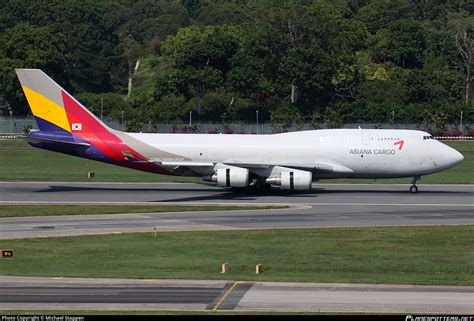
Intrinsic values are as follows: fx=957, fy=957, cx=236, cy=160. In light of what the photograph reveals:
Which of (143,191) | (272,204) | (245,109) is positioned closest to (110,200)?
(143,191)

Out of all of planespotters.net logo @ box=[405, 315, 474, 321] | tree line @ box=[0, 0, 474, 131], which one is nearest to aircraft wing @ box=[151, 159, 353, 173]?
planespotters.net logo @ box=[405, 315, 474, 321]

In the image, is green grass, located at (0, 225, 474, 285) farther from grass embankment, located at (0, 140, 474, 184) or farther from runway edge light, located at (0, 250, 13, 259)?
grass embankment, located at (0, 140, 474, 184)

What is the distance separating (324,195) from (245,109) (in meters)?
90.8

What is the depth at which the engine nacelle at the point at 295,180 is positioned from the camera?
62.2 m

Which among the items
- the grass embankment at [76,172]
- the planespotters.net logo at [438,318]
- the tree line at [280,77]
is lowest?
the planespotters.net logo at [438,318]

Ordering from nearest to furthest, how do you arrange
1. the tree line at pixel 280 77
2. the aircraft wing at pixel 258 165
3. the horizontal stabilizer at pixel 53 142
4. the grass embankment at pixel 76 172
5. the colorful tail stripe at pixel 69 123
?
the aircraft wing at pixel 258 165 < the horizontal stabilizer at pixel 53 142 < the colorful tail stripe at pixel 69 123 < the grass embankment at pixel 76 172 < the tree line at pixel 280 77

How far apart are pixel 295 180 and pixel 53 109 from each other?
17110 millimetres

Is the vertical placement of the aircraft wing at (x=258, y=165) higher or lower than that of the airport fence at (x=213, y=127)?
lower

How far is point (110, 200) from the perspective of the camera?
60.3 meters

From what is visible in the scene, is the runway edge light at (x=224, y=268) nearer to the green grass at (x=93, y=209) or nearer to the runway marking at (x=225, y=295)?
the runway marking at (x=225, y=295)

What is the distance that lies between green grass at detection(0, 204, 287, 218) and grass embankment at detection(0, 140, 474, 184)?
17.1 m

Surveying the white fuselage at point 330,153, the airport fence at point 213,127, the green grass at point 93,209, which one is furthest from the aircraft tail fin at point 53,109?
the airport fence at point 213,127

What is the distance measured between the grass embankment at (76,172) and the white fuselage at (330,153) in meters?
9.48

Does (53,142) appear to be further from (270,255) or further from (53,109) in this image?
(270,255)
